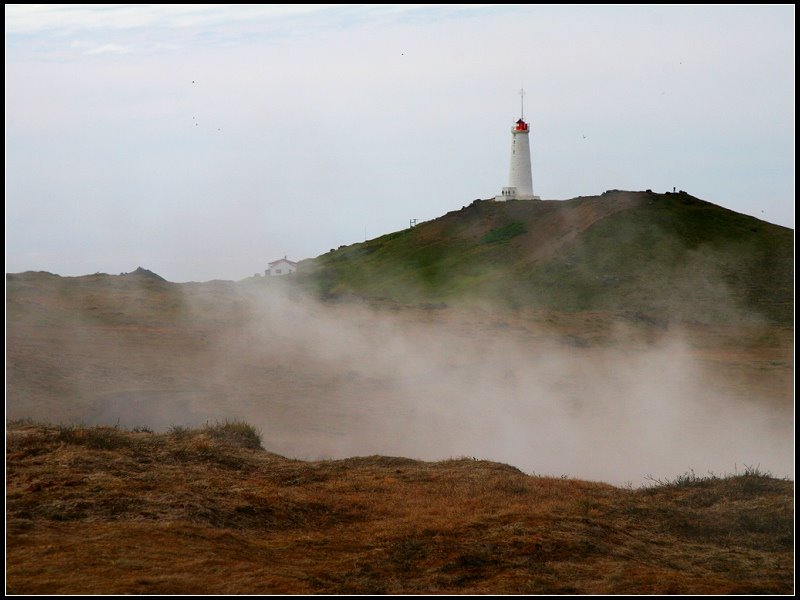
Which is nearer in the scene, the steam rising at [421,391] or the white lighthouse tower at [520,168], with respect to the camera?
the steam rising at [421,391]

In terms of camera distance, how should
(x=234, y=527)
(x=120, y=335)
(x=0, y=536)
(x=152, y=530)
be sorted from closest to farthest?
1. (x=0, y=536)
2. (x=152, y=530)
3. (x=234, y=527)
4. (x=120, y=335)

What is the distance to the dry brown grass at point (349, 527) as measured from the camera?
8.90 metres

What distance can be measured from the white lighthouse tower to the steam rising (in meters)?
37.1

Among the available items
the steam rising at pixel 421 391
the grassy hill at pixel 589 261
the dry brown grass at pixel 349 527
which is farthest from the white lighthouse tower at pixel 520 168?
the dry brown grass at pixel 349 527

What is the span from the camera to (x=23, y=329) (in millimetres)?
25625

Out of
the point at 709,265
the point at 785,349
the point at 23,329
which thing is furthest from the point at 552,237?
the point at 23,329

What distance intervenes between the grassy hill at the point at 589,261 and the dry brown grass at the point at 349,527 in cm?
2989

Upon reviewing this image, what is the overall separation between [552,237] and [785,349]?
23191 mm

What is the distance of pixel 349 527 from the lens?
36.9 feet

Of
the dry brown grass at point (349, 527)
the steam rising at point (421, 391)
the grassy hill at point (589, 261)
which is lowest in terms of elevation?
the dry brown grass at point (349, 527)

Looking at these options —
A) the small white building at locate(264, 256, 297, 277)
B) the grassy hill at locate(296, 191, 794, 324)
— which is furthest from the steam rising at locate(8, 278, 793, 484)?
the small white building at locate(264, 256, 297, 277)

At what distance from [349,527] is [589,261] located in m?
43.1

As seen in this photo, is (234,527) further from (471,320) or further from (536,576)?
(471,320)

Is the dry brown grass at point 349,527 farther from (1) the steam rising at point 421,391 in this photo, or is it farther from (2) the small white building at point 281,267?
(2) the small white building at point 281,267
